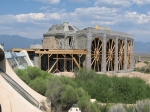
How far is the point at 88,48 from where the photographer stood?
30844 millimetres

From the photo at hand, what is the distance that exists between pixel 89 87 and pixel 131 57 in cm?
2206

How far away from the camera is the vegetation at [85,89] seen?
1292 cm

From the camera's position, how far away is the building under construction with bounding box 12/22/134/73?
30.8m

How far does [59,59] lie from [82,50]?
3764 millimetres

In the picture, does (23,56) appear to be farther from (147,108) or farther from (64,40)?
(147,108)

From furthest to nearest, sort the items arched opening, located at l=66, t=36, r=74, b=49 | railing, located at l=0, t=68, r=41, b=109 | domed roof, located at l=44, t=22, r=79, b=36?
domed roof, located at l=44, t=22, r=79, b=36 < arched opening, located at l=66, t=36, r=74, b=49 < railing, located at l=0, t=68, r=41, b=109

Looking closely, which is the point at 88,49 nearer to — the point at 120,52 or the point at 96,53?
the point at 96,53

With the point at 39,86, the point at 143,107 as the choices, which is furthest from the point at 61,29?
the point at 143,107

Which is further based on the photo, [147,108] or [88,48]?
[88,48]

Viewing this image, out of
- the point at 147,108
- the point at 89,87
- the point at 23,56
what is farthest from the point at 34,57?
the point at 147,108

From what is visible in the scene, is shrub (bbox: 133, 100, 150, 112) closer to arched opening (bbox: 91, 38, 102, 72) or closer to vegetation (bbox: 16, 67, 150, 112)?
vegetation (bbox: 16, 67, 150, 112)

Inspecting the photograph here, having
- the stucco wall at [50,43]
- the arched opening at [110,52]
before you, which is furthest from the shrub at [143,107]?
the stucco wall at [50,43]

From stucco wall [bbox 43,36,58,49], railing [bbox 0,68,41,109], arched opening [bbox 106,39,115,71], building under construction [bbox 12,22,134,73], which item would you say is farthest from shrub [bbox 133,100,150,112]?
stucco wall [bbox 43,36,58,49]

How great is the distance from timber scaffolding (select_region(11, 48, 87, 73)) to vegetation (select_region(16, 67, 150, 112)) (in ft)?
23.9
